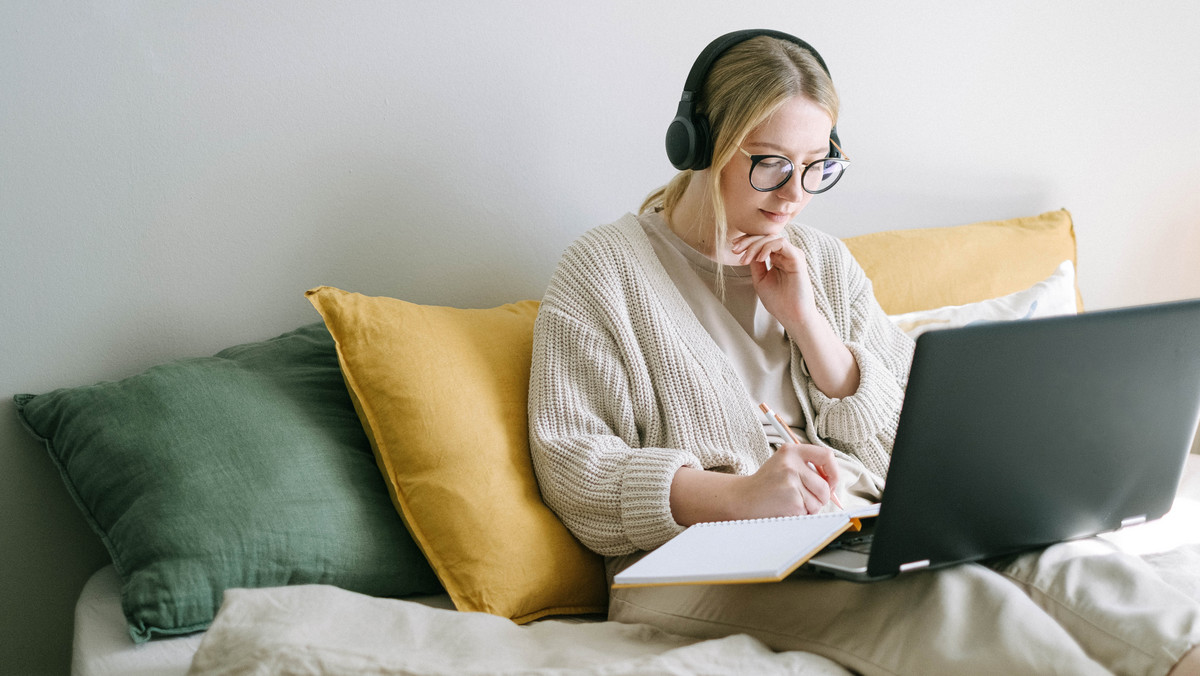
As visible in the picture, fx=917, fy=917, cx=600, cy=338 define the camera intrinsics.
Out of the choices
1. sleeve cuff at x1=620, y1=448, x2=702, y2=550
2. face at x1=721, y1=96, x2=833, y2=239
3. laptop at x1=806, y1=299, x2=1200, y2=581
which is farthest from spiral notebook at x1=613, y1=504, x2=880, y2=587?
face at x1=721, y1=96, x2=833, y2=239

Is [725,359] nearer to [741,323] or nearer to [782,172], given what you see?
[741,323]

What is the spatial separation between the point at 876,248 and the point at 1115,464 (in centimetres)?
97

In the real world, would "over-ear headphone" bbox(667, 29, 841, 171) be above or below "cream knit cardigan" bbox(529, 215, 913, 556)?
above

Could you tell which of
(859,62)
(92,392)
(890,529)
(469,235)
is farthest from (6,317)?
(859,62)

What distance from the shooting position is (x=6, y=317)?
1.28 meters

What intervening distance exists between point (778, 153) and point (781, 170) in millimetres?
25

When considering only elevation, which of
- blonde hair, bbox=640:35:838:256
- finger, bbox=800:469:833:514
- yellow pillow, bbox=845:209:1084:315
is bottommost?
finger, bbox=800:469:833:514

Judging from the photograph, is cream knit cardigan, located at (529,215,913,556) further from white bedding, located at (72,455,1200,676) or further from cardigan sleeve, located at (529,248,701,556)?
white bedding, located at (72,455,1200,676)

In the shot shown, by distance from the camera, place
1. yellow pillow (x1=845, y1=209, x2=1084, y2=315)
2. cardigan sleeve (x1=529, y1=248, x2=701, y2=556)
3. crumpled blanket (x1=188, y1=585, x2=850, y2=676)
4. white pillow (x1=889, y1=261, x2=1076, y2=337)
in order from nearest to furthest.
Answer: crumpled blanket (x1=188, y1=585, x2=850, y2=676) < cardigan sleeve (x1=529, y1=248, x2=701, y2=556) < white pillow (x1=889, y1=261, x2=1076, y2=337) < yellow pillow (x1=845, y1=209, x2=1084, y2=315)

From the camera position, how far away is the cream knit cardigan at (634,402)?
1.19 m

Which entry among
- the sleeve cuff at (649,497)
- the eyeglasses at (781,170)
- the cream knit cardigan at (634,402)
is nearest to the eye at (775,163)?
the eyeglasses at (781,170)

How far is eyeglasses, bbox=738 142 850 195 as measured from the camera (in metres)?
1.29

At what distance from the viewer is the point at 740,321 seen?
4.69 feet

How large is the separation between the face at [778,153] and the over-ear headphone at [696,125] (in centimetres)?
4
